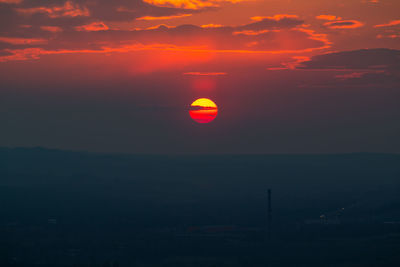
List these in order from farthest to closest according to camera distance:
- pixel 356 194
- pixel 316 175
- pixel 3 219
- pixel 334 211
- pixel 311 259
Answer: pixel 316 175
pixel 356 194
pixel 334 211
pixel 3 219
pixel 311 259

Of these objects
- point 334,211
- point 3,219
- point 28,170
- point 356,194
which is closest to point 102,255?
point 3,219

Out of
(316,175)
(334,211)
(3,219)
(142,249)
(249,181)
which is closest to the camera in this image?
(142,249)

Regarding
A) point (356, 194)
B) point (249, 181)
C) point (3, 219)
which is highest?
point (249, 181)

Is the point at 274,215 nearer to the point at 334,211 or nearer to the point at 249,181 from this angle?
the point at 334,211

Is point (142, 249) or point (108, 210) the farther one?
point (108, 210)

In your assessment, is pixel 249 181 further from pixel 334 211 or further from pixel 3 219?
pixel 3 219

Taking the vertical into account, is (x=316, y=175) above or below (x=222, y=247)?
above
